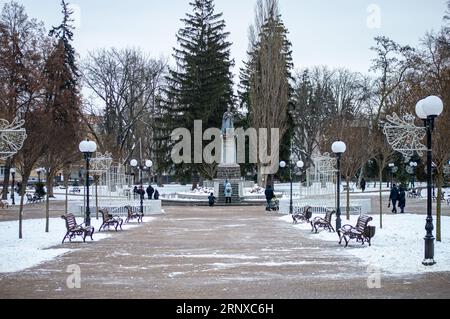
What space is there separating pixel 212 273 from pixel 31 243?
751 centimetres

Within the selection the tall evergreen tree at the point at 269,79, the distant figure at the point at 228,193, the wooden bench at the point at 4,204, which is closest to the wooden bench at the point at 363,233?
the wooden bench at the point at 4,204

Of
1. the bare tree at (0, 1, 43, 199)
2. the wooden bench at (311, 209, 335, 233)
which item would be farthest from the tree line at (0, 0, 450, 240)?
the wooden bench at (311, 209, 335, 233)

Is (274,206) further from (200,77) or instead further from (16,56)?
(200,77)

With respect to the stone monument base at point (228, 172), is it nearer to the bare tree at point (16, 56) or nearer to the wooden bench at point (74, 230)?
the bare tree at point (16, 56)

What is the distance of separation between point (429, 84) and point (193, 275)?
16.6 m

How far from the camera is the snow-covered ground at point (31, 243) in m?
13.1

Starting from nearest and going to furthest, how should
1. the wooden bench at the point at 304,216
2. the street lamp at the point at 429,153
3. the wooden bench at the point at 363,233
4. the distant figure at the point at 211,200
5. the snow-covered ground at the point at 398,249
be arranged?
the snow-covered ground at the point at 398,249
the street lamp at the point at 429,153
the wooden bench at the point at 363,233
the wooden bench at the point at 304,216
the distant figure at the point at 211,200

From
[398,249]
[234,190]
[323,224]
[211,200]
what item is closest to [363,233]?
[398,249]

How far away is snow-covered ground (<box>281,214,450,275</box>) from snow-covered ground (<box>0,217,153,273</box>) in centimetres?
740

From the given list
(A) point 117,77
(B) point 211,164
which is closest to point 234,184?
(B) point 211,164

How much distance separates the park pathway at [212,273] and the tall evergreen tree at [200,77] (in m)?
41.6

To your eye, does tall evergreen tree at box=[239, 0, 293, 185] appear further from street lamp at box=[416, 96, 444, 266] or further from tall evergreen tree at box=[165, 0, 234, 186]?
street lamp at box=[416, 96, 444, 266]

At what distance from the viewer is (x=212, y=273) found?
11516 millimetres
